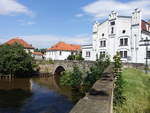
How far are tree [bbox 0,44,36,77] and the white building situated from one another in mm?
17902

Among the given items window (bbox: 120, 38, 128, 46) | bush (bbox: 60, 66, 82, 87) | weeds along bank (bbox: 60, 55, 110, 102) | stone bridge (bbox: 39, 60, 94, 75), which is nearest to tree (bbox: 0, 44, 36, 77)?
stone bridge (bbox: 39, 60, 94, 75)

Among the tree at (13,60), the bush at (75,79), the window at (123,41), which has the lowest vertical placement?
Result: the bush at (75,79)

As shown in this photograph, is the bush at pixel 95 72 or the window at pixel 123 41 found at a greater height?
the window at pixel 123 41

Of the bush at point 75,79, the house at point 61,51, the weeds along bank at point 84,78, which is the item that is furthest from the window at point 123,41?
the house at point 61,51

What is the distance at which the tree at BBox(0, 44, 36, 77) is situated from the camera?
4303 centimetres

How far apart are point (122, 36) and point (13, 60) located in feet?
86.6

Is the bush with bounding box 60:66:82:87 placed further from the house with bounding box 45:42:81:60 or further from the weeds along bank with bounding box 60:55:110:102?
the house with bounding box 45:42:81:60

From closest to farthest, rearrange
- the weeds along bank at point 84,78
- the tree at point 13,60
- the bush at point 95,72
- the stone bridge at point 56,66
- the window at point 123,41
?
the bush at point 95,72 → the weeds along bank at point 84,78 → the window at point 123,41 → the tree at point 13,60 → the stone bridge at point 56,66

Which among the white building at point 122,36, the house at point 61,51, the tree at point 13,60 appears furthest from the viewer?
the house at point 61,51

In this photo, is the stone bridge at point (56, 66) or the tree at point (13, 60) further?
the stone bridge at point (56, 66)

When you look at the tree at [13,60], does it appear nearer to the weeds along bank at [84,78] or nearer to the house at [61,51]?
the weeds along bank at [84,78]

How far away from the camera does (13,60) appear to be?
142ft

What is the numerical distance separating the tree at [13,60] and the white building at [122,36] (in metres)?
17.9

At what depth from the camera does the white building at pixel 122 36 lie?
3834 centimetres
